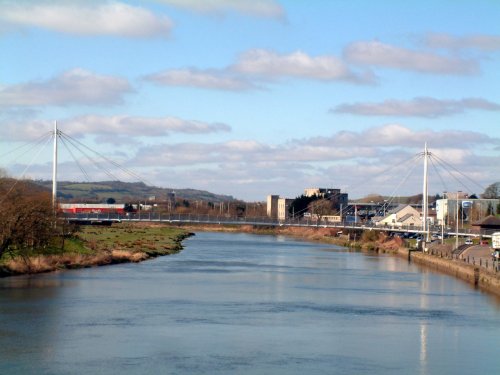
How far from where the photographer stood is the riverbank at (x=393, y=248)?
3806 centimetres

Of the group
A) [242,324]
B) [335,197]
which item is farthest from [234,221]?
[335,197]

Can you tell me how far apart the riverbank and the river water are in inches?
38.8

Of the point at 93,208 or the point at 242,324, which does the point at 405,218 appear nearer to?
the point at 93,208

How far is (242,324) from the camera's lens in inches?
985

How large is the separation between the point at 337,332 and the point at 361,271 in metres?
22.2

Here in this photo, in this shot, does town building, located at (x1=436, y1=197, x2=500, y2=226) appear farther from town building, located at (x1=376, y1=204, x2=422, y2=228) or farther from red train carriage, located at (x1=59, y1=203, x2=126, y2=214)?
red train carriage, located at (x1=59, y1=203, x2=126, y2=214)

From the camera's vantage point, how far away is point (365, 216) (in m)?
133

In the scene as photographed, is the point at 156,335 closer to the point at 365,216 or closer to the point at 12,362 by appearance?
the point at 12,362

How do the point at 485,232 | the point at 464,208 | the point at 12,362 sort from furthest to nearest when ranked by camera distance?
the point at 464,208
the point at 485,232
the point at 12,362

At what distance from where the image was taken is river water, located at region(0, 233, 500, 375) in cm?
1991

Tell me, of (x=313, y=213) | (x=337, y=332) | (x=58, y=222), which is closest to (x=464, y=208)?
(x=313, y=213)

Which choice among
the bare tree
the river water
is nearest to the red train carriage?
the bare tree

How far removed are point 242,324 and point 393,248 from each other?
44.7m

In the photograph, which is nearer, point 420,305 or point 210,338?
point 210,338
